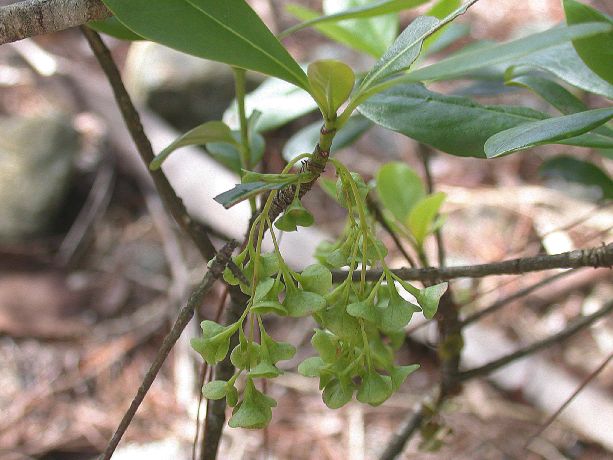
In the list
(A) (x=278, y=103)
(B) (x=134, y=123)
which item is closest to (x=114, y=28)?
(B) (x=134, y=123)

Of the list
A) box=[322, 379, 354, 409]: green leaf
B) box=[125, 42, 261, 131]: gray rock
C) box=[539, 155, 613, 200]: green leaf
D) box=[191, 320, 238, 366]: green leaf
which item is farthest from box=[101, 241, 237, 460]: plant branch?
box=[125, 42, 261, 131]: gray rock

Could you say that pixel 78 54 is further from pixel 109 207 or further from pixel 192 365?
pixel 192 365

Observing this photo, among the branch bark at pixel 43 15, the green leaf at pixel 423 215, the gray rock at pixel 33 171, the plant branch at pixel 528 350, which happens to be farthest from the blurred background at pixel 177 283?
the branch bark at pixel 43 15

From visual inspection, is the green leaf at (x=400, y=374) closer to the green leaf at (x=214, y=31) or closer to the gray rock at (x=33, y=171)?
the green leaf at (x=214, y=31)

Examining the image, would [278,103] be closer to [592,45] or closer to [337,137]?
[337,137]

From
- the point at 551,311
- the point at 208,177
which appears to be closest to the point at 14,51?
the point at 208,177
